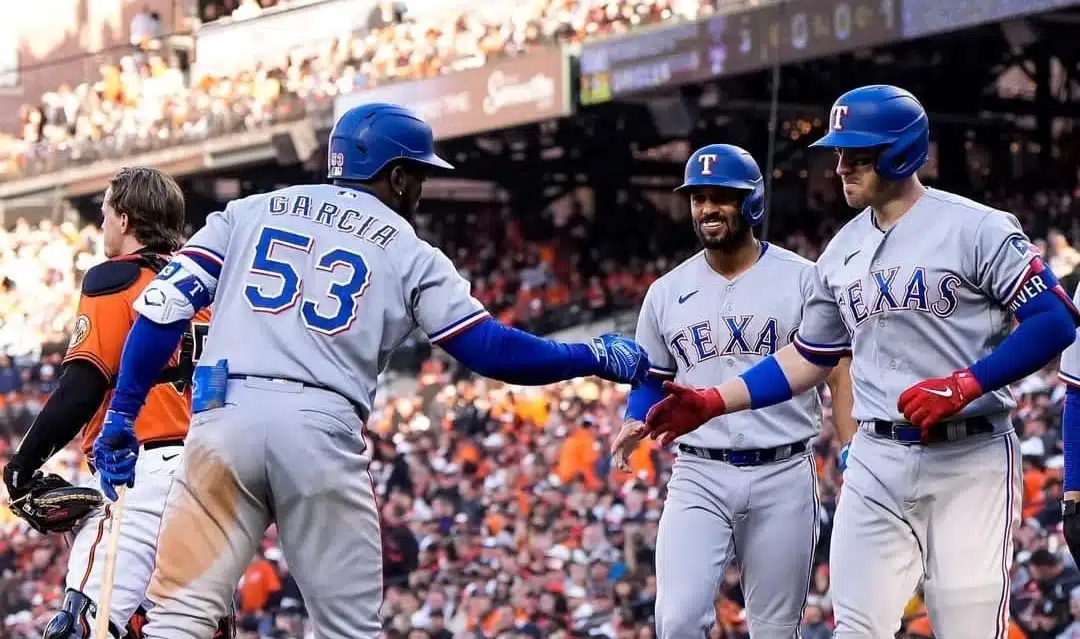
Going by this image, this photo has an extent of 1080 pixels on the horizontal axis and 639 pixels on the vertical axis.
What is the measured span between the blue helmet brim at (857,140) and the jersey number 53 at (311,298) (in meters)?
1.56

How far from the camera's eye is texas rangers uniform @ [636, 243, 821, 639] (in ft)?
21.6

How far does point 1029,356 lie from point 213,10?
25.4m

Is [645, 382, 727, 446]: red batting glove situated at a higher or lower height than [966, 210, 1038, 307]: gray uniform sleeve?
lower

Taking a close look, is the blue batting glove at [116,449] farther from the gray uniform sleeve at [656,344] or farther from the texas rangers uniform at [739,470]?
the gray uniform sleeve at [656,344]

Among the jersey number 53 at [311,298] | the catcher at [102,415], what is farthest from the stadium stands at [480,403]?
the jersey number 53 at [311,298]

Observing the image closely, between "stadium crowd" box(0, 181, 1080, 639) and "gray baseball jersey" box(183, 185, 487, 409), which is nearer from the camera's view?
"gray baseball jersey" box(183, 185, 487, 409)

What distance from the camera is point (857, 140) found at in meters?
5.72

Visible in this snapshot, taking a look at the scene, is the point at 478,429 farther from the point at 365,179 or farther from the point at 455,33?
the point at 365,179

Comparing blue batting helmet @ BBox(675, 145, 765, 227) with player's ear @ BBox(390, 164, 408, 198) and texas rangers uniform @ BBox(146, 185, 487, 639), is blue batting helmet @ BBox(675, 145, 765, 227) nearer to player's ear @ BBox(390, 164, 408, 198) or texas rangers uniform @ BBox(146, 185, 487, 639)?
player's ear @ BBox(390, 164, 408, 198)

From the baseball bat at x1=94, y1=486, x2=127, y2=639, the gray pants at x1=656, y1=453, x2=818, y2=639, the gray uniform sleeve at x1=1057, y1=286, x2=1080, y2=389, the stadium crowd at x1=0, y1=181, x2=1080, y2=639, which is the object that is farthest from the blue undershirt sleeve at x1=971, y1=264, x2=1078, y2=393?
the stadium crowd at x1=0, y1=181, x2=1080, y2=639

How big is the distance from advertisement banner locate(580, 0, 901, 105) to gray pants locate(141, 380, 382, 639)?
37.8ft

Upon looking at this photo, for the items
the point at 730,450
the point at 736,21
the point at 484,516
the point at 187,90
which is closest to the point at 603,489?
the point at 484,516

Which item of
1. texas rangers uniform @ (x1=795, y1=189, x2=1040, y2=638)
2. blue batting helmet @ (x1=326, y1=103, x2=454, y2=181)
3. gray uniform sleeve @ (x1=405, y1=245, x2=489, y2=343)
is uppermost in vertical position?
blue batting helmet @ (x1=326, y1=103, x2=454, y2=181)

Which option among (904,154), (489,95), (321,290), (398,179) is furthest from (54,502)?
(489,95)
